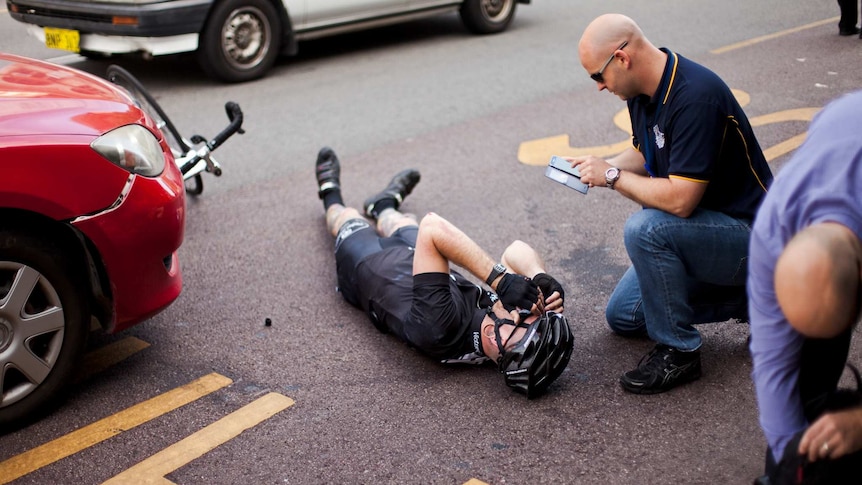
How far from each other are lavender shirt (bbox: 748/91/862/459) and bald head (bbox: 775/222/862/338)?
0.23 feet

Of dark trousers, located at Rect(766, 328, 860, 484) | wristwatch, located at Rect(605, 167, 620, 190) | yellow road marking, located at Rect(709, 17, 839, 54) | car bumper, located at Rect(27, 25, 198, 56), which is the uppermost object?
car bumper, located at Rect(27, 25, 198, 56)

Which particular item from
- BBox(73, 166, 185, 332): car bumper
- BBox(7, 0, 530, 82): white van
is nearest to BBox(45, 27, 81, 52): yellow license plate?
BBox(7, 0, 530, 82): white van

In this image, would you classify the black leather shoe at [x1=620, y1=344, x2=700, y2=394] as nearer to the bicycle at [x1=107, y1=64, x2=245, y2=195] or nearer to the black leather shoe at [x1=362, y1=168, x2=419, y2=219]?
the black leather shoe at [x1=362, y1=168, x2=419, y2=219]

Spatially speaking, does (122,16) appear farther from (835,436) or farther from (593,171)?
(835,436)

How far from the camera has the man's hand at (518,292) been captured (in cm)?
383

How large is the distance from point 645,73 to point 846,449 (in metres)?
1.82

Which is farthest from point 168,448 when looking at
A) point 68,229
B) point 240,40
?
point 240,40

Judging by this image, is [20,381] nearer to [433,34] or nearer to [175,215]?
[175,215]

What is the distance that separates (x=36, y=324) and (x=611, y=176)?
2350 mm

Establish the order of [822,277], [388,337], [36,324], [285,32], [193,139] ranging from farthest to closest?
1. [285,32]
2. [193,139]
3. [388,337]
4. [36,324]
5. [822,277]

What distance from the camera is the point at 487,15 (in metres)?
10.1

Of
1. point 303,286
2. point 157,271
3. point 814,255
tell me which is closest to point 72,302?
point 157,271

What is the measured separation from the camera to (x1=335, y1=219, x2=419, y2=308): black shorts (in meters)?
4.57

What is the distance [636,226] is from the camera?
3.62 metres
